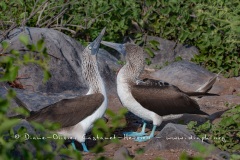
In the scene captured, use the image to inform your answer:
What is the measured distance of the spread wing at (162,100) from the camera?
854cm

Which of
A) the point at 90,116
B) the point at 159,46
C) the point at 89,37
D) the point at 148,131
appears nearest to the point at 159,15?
the point at 159,46

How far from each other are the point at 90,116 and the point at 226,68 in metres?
4.74

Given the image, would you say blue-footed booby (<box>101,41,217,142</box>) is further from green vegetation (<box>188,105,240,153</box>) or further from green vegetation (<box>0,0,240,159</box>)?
green vegetation (<box>0,0,240,159</box>)

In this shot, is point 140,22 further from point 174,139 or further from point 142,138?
point 174,139

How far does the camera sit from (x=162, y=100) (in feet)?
28.3

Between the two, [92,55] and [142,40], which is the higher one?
[92,55]

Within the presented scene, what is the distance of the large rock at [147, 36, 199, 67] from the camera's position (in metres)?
12.5

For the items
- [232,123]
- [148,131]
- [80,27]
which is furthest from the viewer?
[80,27]

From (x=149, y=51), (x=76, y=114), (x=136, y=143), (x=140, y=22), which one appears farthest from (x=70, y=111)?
(x=140, y=22)

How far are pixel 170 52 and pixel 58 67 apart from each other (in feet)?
10.1

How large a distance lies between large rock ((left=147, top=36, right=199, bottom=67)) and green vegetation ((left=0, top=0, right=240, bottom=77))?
0.11 meters

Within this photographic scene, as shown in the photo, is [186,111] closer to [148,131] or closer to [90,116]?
[148,131]

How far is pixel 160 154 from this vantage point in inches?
301

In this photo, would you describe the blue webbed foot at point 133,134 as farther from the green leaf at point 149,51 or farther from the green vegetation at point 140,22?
the green leaf at point 149,51
